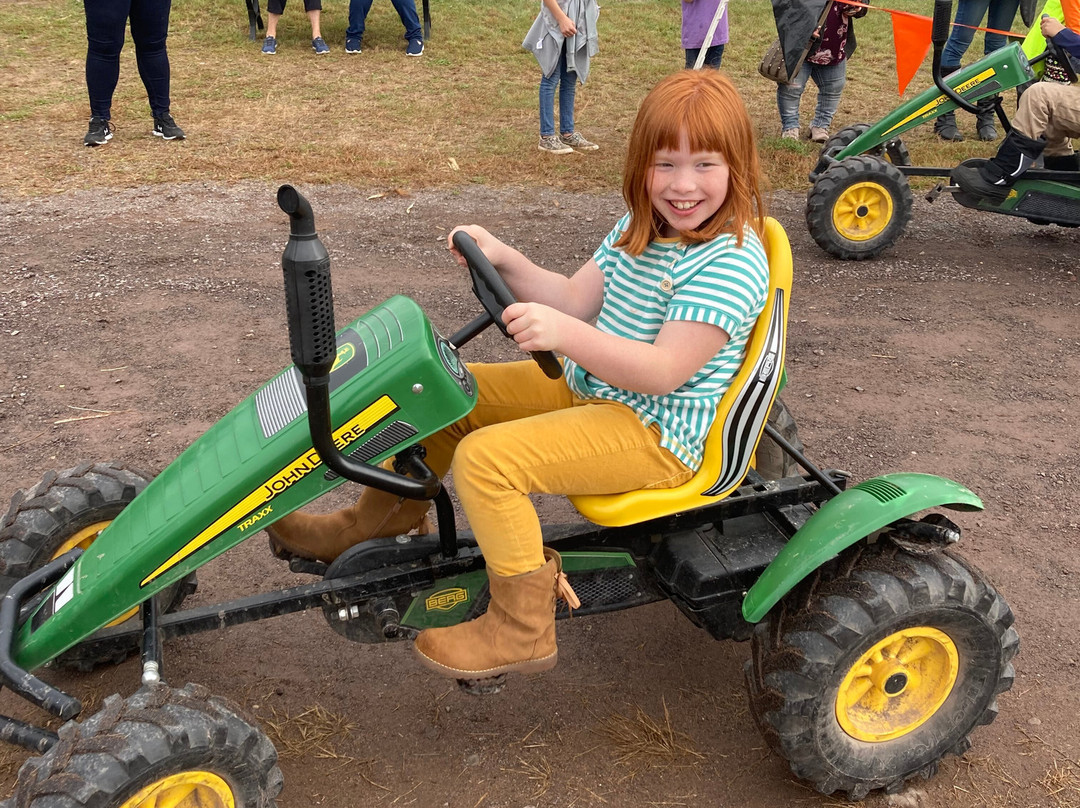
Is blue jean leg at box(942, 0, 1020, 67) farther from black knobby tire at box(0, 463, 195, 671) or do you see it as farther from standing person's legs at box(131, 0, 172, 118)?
black knobby tire at box(0, 463, 195, 671)

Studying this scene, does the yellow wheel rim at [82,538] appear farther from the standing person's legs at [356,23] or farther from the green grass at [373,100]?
the standing person's legs at [356,23]

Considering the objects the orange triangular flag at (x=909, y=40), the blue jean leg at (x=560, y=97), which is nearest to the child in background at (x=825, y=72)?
the orange triangular flag at (x=909, y=40)

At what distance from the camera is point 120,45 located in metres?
6.93

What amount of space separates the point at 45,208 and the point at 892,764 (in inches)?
233

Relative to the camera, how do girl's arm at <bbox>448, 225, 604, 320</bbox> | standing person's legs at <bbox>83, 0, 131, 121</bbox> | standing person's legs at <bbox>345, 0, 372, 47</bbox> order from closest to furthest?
girl's arm at <bbox>448, 225, 604, 320</bbox> < standing person's legs at <bbox>83, 0, 131, 121</bbox> < standing person's legs at <bbox>345, 0, 372, 47</bbox>

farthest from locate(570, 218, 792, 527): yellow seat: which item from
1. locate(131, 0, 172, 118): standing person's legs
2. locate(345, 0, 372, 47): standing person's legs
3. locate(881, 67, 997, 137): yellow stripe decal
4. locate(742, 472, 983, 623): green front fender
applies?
locate(345, 0, 372, 47): standing person's legs

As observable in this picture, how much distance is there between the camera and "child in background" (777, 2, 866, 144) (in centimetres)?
763

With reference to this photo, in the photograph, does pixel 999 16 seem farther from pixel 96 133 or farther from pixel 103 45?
pixel 96 133

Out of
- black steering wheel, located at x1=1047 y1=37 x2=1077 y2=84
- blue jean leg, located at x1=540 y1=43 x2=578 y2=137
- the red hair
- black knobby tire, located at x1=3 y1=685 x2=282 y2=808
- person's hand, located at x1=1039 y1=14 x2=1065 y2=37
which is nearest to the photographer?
black knobby tire, located at x1=3 y1=685 x2=282 y2=808

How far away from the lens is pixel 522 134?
26.8 feet

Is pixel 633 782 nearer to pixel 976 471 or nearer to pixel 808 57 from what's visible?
pixel 976 471

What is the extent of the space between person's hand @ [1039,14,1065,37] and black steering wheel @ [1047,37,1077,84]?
0.06 metres

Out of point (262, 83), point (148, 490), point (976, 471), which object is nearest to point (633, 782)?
point (148, 490)

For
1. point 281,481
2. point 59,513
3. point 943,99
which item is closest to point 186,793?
point 281,481
